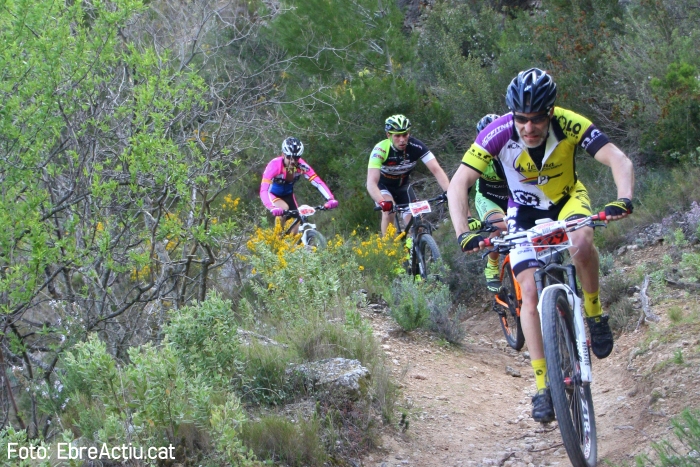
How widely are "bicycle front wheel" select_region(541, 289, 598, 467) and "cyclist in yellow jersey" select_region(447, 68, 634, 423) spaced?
0.16 m

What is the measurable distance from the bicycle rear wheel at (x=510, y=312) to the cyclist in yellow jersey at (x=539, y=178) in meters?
1.59

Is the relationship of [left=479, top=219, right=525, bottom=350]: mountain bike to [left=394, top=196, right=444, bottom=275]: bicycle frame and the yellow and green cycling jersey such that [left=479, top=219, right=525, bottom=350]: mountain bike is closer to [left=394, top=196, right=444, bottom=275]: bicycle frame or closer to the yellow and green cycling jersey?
the yellow and green cycling jersey

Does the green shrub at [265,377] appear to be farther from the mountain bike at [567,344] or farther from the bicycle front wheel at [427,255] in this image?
the bicycle front wheel at [427,255]

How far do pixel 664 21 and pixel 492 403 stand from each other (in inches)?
326

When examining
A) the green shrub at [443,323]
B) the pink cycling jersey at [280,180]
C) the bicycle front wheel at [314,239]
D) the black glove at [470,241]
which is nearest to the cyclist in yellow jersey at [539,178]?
the black glove at [470,241]

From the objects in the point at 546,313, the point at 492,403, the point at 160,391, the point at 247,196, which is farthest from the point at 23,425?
the point at 247,196

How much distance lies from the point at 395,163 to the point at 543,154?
4911 mm

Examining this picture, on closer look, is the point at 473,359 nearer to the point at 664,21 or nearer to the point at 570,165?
the point at 570,165

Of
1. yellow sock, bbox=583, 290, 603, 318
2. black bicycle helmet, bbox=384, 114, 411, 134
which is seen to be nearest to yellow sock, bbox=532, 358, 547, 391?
yellow sock, bbox=583, 290, 603, 318

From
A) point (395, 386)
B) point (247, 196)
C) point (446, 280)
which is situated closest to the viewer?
point (395, 386)

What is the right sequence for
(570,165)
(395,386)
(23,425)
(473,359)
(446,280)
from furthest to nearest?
(446,280)
(473,359)
(23,425)
(395,386)
(570,165)

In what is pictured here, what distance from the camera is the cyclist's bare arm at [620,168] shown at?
4109 mm

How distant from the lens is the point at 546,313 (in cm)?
381

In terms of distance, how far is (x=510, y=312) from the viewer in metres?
6.58
